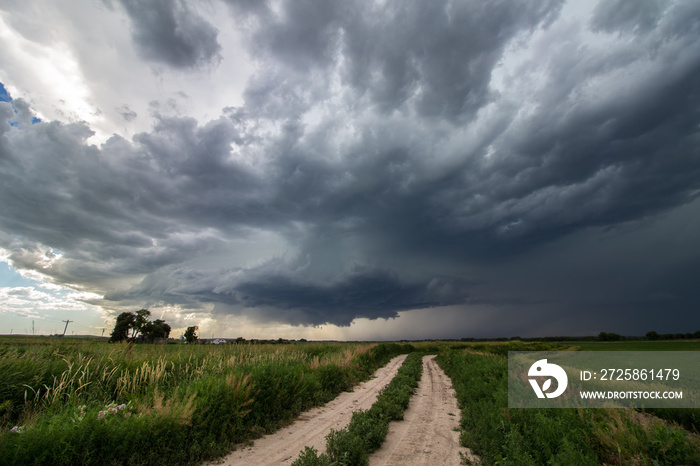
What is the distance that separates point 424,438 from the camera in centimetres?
920

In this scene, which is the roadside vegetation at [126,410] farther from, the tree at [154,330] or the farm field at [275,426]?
the tree at [154,330]

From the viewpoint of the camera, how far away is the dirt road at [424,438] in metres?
7.62

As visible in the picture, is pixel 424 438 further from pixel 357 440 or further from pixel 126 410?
pixel 126 410

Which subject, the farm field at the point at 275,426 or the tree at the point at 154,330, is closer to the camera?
the farm field at the point at 275,426

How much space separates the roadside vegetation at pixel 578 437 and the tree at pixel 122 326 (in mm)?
108334

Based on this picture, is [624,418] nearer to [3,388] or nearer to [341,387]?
[341,387]

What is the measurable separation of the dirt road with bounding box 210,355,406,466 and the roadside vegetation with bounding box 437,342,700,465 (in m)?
4.37

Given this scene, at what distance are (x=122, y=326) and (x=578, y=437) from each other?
369 ft

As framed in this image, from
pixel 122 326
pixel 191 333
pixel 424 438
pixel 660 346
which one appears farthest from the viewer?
pixel 191 333

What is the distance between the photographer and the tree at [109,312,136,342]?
8888cm

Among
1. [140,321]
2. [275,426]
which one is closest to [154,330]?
[140,321]

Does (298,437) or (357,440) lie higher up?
(357,440)

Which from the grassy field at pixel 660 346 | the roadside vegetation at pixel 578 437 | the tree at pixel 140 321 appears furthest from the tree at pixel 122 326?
the grassy field at pixel 660 346

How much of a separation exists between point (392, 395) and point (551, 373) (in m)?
6.63
